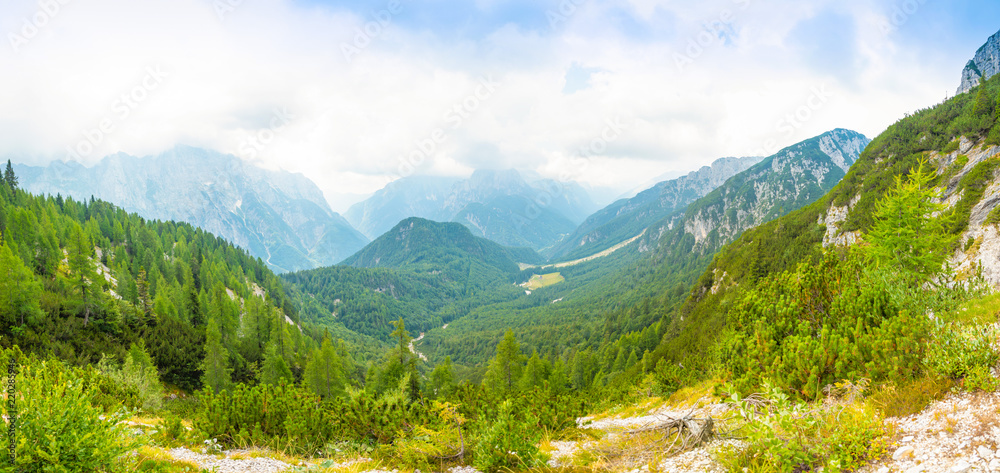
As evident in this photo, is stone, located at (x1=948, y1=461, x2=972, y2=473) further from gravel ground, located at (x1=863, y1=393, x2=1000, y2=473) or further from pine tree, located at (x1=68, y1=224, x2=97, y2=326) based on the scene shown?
pine tree, located at (x1=68, y1=224, x2=97, y2=326)

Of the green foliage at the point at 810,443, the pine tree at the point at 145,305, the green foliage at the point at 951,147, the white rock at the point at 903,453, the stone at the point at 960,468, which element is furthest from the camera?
the pine tree at the point at 145,305

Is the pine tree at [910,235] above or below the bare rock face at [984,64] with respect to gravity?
below

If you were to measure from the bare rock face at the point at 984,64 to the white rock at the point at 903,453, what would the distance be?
229517mm

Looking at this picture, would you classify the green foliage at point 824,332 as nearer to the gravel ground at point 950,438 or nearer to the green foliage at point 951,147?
the gravel ground at point 950,438

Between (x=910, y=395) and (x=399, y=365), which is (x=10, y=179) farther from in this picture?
(x=910, y=395)

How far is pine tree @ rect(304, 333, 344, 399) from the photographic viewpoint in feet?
159

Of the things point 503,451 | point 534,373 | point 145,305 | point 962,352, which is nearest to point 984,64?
point 534,373

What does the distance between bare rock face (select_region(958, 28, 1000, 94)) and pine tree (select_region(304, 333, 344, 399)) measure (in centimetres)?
23329

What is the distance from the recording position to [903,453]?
5.62 meters

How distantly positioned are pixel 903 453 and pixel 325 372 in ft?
177

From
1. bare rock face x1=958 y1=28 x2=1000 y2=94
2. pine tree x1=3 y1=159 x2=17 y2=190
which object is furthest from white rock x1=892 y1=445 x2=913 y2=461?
bare rock face x1=958 y1=28 x2=1000 y2=94

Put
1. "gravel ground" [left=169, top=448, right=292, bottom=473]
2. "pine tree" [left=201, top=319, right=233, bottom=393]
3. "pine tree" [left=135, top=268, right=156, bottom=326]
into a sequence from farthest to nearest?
1. "pine tree" [left=135, top=268, right=156, bottom=326]
2. "pine tree" [left=201, top=319, right=233, bottom=393]
3. "gravel ground" [left=169, top=448, right=292, bottom=473]

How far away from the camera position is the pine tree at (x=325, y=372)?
4847cm

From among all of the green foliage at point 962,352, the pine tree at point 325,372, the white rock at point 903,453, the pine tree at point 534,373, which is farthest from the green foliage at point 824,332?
the pine tree at point 325,372
